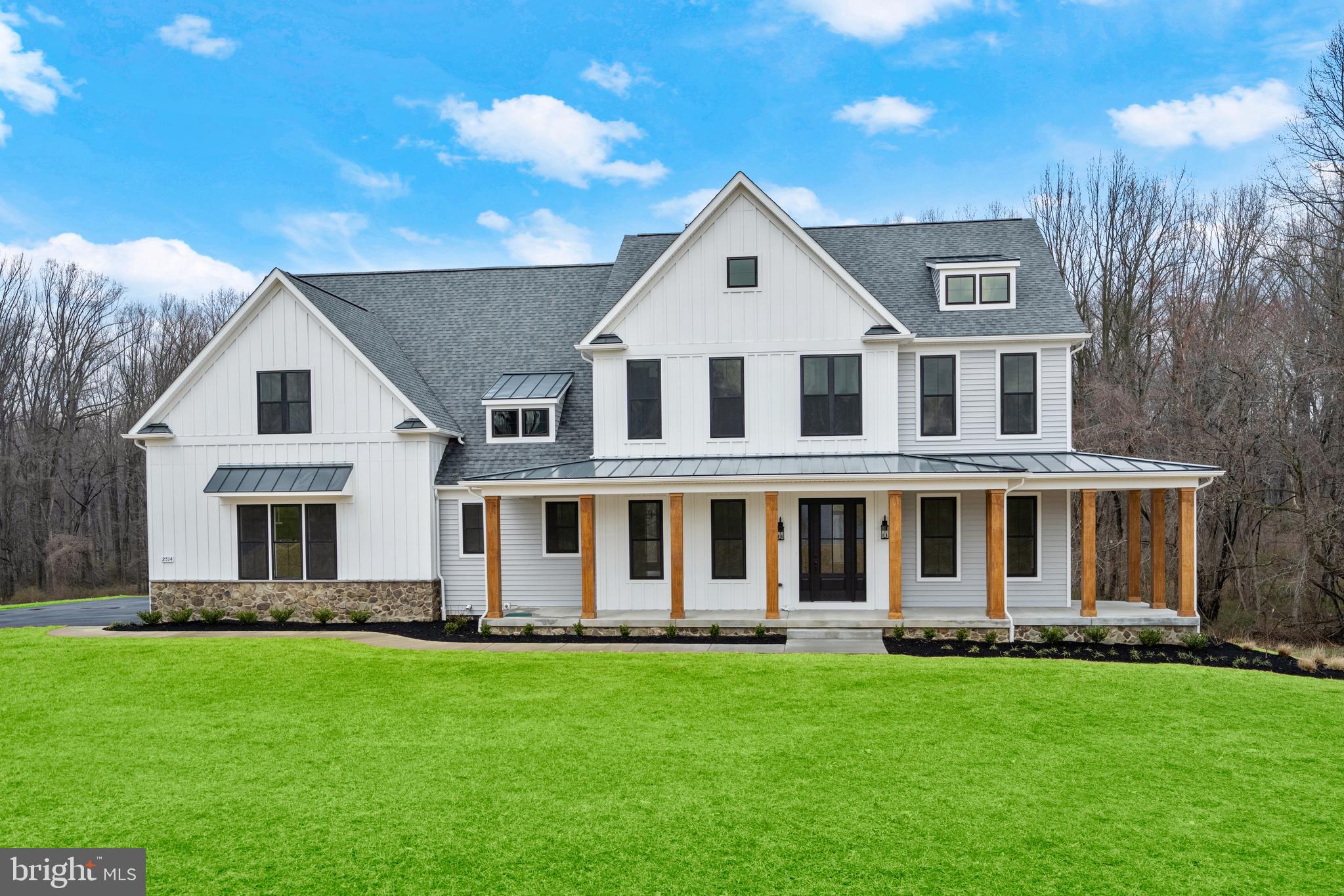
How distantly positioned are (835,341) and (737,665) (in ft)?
24.5

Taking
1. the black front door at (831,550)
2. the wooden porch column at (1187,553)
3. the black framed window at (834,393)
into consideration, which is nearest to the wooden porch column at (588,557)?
the black front door at (831,550)

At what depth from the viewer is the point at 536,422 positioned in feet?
61.4

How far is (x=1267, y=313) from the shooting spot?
22000mm

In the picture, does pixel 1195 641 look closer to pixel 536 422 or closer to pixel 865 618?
pixel 865 618

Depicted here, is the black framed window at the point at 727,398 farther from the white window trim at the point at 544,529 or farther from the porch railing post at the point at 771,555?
the white window trim at the point at 544,529

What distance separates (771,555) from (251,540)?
456 inches

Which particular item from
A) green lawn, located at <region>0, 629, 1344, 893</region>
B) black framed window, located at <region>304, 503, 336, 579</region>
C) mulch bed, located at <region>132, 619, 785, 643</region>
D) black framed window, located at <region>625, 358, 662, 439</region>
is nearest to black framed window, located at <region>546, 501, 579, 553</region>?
black framed window, located at <region>625, 358, 662, 439</region>

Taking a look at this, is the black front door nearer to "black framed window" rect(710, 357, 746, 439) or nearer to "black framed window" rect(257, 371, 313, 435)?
"black framed window" rect(710, 357, 746, 439)

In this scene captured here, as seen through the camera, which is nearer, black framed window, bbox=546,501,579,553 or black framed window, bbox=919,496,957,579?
black framed window, bbox=919,496,957,579

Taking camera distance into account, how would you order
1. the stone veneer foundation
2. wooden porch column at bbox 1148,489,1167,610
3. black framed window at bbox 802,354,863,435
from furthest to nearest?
the stone veneer foundation
black framed window at bbox 802,354,863,435
wooden porch column at bbox 1148,489,1167,610

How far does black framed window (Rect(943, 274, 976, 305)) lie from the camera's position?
17516 millimetres

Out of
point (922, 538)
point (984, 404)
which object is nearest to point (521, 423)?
point (922, 538)

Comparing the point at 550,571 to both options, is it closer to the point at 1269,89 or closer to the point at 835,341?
the point at 835,341

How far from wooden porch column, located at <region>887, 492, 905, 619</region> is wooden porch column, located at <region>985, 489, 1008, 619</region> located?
174 cm
